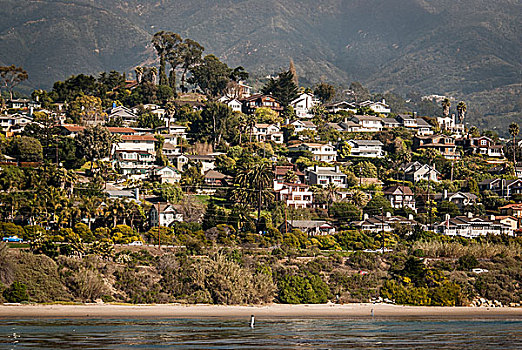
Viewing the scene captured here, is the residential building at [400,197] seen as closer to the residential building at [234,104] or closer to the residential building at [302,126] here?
the residential building at [302,126]

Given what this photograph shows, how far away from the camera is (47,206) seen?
7944cm

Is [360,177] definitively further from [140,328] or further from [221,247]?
[140,328]

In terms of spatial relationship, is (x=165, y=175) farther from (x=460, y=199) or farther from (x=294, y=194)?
(x=460, y=199)

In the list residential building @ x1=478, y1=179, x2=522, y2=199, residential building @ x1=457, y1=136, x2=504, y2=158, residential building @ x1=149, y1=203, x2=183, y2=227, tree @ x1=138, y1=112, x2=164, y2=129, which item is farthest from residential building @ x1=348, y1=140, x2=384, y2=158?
residential building @ x1=149, y1=203, x2=183, y2=227

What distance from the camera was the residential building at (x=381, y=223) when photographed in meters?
94.4

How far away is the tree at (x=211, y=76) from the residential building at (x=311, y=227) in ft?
203

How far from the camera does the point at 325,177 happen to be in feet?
364

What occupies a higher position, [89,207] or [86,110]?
[86,110]

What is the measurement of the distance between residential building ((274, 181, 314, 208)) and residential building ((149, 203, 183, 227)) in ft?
60.0

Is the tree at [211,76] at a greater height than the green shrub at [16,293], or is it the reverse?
the tree at [211,76]

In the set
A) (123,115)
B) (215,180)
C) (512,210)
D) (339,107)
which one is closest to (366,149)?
(512,210)

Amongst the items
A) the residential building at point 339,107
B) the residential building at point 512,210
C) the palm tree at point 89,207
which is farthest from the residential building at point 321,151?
the palm tree at point 89,207

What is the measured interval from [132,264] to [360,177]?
186 ft

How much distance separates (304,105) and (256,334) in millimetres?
108131
